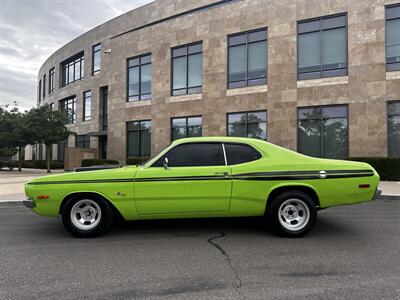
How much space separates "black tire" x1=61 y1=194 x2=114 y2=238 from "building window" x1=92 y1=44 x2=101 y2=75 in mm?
26288

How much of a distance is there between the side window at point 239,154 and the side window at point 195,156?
0.39ft

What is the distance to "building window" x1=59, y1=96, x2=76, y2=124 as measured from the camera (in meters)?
32.8

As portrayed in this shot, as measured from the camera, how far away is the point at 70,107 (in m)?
34.3

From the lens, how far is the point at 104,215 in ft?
18.4

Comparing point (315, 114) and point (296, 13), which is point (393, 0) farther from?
point (315, 114)

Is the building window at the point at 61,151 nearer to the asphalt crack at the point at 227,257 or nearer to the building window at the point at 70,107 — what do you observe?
the building window at the point at 70,107

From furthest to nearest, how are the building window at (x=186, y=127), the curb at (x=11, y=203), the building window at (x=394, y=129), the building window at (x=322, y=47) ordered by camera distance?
the building window at (x=186, y=127) < the building window at (x=322, y=47) < the building window at (x=394, y=129) < the curb at (x=11, y=203)

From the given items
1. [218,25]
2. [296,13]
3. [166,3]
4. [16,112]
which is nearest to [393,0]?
[296,13]

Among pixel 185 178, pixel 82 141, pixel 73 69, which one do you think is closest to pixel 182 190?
pixel 185 178

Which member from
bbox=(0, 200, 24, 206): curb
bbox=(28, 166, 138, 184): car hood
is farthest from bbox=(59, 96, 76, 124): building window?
bbox=(28, 166, 138, 184): car hood

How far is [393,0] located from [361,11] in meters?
1.47

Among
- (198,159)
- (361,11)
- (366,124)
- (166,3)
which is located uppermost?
(166,3)

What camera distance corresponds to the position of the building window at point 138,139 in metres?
23.4

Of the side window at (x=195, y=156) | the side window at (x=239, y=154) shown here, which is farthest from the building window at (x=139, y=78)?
the side window at (x=239, y=154)
